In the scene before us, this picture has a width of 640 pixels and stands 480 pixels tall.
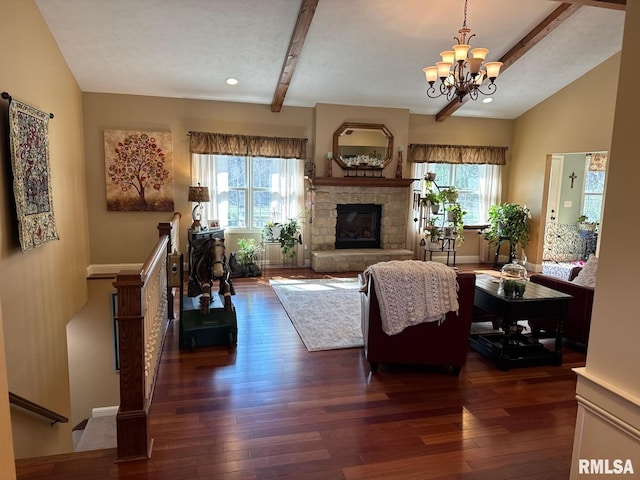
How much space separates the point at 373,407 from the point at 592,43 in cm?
588

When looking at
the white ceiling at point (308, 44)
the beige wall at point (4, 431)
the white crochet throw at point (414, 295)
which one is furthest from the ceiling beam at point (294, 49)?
the beige wall at point (4, 431)

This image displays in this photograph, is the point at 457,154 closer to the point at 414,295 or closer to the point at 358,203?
the point at 358,203

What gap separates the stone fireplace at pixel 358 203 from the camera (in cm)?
734

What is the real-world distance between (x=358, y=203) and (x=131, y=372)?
5791 millimetres

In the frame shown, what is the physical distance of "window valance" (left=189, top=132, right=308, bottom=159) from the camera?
6.86 metres

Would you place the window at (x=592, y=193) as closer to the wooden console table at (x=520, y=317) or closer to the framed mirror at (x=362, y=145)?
the framed mirror at (x=362, y=145)

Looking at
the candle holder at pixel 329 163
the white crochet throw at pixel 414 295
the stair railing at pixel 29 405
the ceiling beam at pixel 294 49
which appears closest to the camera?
the white crochet throw at pixel 414 295

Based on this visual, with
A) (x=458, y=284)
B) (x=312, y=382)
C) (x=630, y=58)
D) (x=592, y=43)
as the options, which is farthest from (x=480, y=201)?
(x=630, y=58)

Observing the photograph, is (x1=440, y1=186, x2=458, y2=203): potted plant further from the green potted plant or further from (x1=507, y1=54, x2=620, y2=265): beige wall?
the green potted plant

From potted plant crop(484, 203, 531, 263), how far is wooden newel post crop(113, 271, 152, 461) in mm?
6979

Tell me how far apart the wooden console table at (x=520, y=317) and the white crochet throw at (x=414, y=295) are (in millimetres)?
641

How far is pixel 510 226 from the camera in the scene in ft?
25.2

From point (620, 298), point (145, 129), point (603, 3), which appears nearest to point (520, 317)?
point (620, 298)

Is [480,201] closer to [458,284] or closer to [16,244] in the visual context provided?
[458,284]
